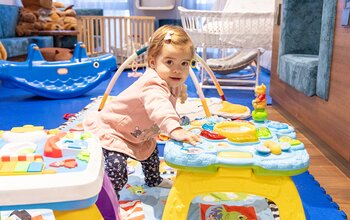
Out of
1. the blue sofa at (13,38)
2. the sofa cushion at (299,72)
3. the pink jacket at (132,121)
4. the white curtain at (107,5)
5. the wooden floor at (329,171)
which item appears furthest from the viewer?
the white curtain at (107,5)

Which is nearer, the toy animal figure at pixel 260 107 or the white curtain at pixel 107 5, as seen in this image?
the toy animal figure at pixel 260 107

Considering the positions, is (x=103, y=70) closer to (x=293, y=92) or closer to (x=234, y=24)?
A: (x=234, y=24)

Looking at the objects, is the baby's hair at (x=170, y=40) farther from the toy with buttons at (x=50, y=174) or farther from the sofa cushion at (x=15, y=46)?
Answer: the sofa cushion at (x=15, y=46)

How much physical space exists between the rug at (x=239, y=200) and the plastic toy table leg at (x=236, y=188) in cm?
20

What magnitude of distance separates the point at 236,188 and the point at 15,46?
9.33 ft

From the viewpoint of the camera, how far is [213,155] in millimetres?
826

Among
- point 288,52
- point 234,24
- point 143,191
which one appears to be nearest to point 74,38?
point 234,24

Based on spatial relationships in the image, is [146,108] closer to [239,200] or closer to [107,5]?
[239,200]

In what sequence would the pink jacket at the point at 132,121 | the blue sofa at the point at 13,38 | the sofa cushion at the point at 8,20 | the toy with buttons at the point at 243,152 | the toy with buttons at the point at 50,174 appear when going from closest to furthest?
the toy with buttons at the point at 50,174 < the toy with buttons at the point at 243,152 < the pink jacket at the point at 132,121 < the blue sofa at the point at 13,38 < the sofa cushion at the point at 8,20

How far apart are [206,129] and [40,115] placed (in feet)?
4.57

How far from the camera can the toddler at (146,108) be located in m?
1.00

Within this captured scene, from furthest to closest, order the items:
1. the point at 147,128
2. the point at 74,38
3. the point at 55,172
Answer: the point at 74,38
the point at 147,128
the point at 55,172

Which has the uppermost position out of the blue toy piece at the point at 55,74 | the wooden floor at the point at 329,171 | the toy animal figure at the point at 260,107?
the toy animal figure at the point at 260,107

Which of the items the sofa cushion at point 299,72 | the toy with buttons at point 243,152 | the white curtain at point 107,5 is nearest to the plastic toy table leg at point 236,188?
the toy with buttons at point 243,152
